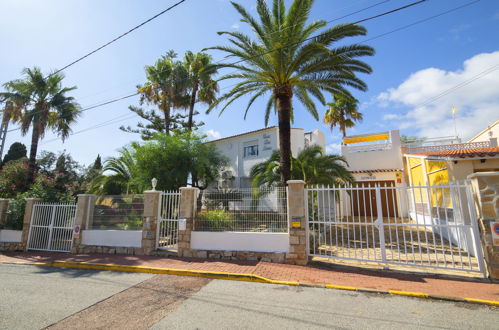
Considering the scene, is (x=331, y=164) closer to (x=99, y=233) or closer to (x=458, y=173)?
(x=458, y=173)

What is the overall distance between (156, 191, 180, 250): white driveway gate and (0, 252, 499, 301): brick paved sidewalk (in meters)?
0.77

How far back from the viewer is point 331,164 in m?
11.0

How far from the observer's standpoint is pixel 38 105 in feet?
45.3

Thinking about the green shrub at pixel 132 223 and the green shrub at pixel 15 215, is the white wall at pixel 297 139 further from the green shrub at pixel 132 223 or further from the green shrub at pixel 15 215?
the green shrub at pixel 15 215

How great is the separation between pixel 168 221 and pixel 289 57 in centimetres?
751

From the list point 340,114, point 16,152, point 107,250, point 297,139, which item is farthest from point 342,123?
point 16,152

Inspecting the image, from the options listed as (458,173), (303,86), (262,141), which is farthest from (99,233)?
(458,173)

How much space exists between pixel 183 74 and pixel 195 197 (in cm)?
1271

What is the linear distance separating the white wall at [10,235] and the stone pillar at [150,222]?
6.25 meters

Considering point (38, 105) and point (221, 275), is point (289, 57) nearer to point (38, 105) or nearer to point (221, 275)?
point (221, 275)

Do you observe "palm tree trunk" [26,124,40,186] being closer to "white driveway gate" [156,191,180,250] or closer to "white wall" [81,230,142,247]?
"white wall" [81,230,142,247]

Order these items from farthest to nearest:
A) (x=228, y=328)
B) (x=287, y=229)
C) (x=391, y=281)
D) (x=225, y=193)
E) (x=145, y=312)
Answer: (x=225, y=193)
(x=287, y=229)
(x=391, y=281)
(x=145, y=312)
(x=228, y=328)

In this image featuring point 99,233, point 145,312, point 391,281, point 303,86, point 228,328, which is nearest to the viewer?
point 228,328

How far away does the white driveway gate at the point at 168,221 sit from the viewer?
26.9 ft
